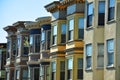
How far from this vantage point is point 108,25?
3462 centimetres

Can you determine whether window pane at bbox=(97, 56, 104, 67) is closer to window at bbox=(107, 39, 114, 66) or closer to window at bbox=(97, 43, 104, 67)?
window at bbox=(97, 43, 104, 67)

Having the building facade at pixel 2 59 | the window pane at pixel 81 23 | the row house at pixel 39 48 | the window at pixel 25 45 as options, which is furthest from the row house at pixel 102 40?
the building facade at pixel 2 59

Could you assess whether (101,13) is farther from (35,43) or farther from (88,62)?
(35,43)

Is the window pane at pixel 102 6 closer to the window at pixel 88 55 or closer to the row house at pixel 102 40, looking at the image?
the row house at pixel 102 40

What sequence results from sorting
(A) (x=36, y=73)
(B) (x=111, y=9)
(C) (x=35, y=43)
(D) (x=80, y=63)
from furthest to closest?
(C) (x=35, y=43), (A) (x=36, y=73), (D) (x=80, y=63), (B) (x=111, y=9)

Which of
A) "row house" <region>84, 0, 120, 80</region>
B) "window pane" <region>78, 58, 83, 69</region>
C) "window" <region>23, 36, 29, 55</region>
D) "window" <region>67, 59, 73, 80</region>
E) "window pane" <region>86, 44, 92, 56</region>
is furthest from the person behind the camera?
"window" <region>23, 36, 29, 55</region>

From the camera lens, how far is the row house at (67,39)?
40781 millimetres

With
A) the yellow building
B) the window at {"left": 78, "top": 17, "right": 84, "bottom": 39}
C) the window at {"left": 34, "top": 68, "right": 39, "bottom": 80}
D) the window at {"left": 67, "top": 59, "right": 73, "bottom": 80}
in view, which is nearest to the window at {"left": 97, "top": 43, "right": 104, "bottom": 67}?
the window at {"left": 78, "top": 17, "right": 84, "bottom": 39}

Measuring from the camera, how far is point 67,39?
42719mm

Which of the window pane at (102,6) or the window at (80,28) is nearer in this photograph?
the window pane at (102,6)

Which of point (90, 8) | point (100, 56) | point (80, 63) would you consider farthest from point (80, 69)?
point (90, 8)

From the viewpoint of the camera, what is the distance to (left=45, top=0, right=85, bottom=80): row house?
40781 millimetres

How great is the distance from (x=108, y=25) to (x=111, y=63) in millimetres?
2725

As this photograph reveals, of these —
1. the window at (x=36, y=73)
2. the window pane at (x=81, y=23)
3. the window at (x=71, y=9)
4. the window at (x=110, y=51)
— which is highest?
the window at (x=71, y=9)
